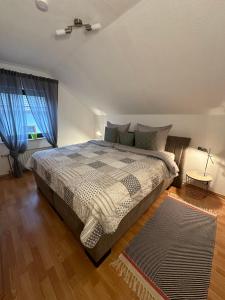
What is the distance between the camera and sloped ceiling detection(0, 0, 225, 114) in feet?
4.13

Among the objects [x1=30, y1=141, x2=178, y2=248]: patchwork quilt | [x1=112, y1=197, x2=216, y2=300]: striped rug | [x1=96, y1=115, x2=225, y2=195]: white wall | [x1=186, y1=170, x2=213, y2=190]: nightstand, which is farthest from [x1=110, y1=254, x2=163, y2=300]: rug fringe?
[x1=96, y1=115, x2=225, y2=195]: white wall

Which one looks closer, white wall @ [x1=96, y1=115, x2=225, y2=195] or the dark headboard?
white wall @ [x1=96, y1=115, x2=225, y2=195]

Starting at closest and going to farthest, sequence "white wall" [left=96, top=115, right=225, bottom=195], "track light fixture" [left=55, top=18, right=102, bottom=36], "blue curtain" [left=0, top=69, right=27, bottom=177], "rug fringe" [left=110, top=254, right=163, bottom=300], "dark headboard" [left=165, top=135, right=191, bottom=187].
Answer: "rug fringe" [left=110, top=254, right=163, bottom=300] < "track light fixture" [left=55, top=18, right=102, bottom=36] < "white wall" [left=96, top=115, right=225, bottom=195] < "dark headboard" [left=165, top=135, right=191, bottom=187] < "blue curtain" [left=0, top=69, right=27, bottom=177]

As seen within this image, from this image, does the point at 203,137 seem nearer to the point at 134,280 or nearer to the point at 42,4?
the point at 134,280

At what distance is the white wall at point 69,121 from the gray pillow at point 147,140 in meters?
2.30

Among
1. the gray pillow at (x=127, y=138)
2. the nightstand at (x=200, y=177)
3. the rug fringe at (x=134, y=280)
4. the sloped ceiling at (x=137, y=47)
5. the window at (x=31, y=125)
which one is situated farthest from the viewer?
the window at (x=31, y=125)

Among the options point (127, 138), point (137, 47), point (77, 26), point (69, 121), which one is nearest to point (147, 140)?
point (127, 138)

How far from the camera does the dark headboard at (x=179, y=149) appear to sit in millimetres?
2537

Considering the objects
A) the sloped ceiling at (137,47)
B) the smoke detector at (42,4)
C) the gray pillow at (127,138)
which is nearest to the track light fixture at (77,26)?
the sloped ceiling at (137,47)

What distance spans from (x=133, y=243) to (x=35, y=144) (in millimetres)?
3101

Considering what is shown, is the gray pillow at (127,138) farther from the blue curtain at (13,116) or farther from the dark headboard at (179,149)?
the blue curtain at (13,116)

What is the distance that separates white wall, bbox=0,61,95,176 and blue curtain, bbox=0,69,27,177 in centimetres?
26

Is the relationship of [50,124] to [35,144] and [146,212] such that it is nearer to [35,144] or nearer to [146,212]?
[35,144]

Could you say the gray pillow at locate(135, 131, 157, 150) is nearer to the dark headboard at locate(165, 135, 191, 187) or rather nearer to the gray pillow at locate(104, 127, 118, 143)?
the dark headboard at locate(165, 135, 191, 187)
